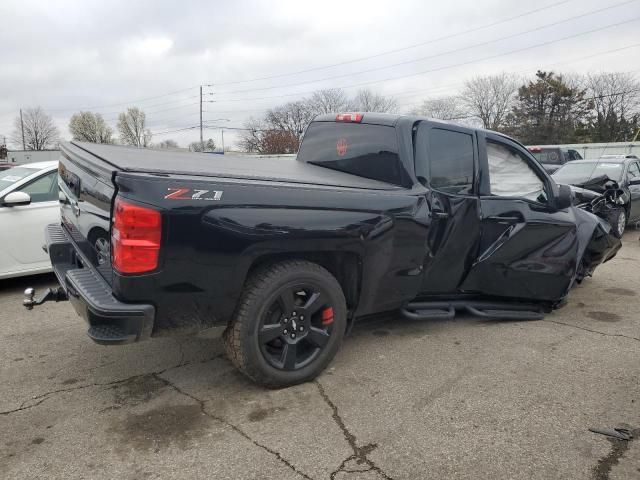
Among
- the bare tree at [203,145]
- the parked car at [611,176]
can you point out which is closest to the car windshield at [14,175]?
the parked car at [611,176]

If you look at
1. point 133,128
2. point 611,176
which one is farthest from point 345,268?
point 133,128

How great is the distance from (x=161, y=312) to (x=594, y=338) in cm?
360

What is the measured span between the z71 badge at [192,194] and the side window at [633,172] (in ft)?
35.3

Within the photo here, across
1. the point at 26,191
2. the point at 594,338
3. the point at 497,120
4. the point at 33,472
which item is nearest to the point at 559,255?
the point at 594,338

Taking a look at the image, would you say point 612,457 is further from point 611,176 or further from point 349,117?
point 611,176

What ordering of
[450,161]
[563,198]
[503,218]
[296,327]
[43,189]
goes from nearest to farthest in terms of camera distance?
[296,327] → [450,161] → [503,218] → [563,198] → [43,189]

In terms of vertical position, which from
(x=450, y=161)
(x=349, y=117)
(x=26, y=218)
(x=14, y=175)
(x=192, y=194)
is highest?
(x=349, y=117)

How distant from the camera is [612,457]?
2.59 meters

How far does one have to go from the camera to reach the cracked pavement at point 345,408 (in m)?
2.52

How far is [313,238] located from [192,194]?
2.65 feet

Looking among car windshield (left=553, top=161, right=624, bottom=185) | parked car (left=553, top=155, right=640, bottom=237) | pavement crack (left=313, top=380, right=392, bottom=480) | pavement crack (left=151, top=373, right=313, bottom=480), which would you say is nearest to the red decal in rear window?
pavement crack (left=313, top=380, right=392, bottom=480)

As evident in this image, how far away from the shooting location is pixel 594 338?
4324mm

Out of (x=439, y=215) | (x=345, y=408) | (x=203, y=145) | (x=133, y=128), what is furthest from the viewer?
(x=133, y=128)

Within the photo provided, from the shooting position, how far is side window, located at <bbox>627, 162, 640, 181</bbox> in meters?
10.9
